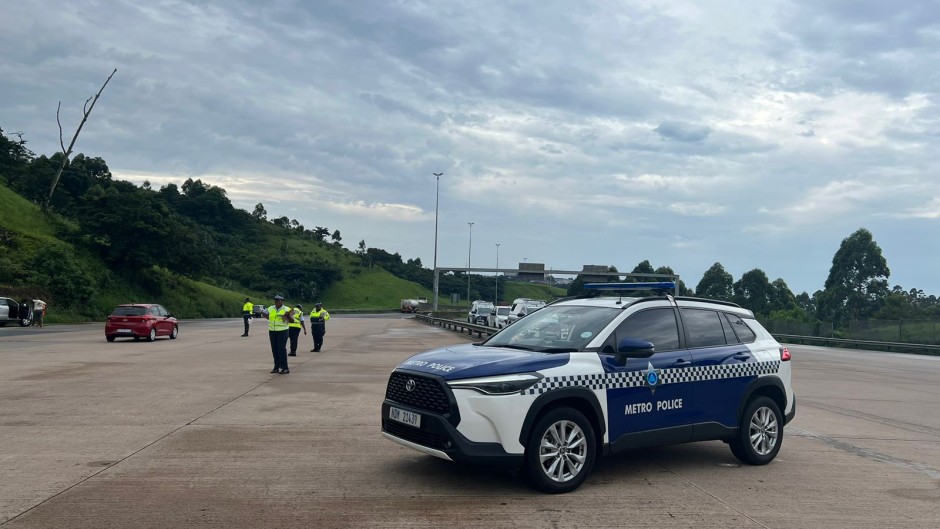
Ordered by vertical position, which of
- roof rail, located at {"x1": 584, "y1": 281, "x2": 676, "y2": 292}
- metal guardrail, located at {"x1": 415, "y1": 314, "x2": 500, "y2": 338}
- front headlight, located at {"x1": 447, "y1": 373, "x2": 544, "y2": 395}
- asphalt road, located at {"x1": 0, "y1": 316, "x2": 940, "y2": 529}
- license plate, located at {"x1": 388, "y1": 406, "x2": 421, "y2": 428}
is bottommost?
asphalt road, located at {"x1": 0, "y1": 316, "x2": 940, "y2": 529}

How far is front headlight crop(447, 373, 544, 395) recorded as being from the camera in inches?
232

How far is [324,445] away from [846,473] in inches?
219

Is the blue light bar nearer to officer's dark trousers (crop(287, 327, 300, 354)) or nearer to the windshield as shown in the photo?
the windshield

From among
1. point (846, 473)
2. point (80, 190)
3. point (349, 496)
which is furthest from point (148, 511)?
point (80, 190)

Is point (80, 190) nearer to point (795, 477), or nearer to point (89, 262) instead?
point (89, 262)

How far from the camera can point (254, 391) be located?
12.9m

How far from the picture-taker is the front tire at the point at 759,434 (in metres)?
7.55

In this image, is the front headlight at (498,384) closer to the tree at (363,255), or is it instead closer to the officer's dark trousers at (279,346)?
the officer's dark trousers at (279,346)

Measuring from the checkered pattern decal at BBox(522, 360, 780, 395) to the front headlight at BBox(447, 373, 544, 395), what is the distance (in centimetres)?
6

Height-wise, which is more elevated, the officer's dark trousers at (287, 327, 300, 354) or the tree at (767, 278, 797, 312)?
the tree at (767, 278, 797, 312)

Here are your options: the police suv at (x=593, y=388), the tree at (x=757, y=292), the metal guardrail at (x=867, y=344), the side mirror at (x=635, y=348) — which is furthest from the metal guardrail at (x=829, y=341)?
the tree at (x=757, y=292)

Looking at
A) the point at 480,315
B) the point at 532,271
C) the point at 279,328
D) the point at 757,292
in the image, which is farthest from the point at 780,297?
the point at 279,328

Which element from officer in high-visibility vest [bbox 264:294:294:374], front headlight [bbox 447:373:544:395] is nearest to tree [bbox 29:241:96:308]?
officer in high-visibility vest [bbox 264:294:294:374]

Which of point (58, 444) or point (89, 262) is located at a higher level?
point (89, 262)
